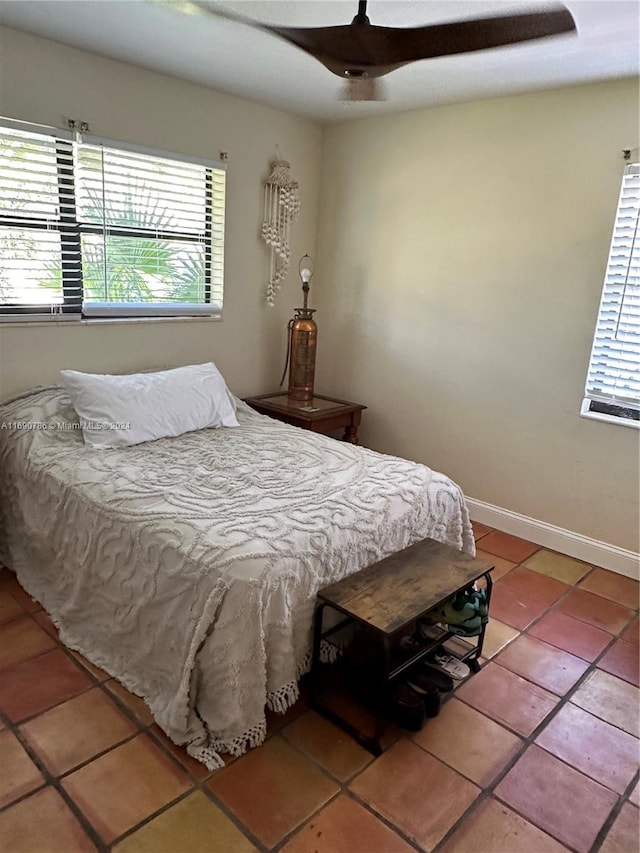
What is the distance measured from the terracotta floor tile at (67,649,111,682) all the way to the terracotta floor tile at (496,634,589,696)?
1.43 m

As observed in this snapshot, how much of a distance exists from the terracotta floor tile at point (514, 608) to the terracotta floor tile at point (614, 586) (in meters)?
0.35

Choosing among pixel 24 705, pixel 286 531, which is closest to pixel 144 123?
pixel 286 531

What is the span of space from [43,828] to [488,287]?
290 cm

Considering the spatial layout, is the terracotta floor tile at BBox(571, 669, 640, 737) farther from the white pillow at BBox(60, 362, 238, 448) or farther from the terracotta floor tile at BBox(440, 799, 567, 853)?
the white pillow at BBox(60, 362, 238, 448)

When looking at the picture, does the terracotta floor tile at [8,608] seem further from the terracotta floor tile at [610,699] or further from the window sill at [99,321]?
the terracotta floor tile at [610,699]

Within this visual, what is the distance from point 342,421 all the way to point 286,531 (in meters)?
1.77

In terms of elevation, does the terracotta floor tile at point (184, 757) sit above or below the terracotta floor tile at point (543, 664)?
below

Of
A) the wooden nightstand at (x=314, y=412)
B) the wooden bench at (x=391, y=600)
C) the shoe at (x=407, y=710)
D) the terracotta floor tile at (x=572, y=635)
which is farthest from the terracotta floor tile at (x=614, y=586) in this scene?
the wooden nightstand at (x=314, y=412)

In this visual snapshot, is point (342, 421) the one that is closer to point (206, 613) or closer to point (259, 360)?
point (259, 360)

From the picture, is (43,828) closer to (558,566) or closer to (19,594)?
(19,594)

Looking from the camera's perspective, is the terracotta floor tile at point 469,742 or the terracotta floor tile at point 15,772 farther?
the terracotta floor tile at point 469,742

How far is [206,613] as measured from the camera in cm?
162

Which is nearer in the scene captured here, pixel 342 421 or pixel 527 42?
pixel 527 42

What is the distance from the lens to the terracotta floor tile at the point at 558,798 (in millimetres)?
1541
